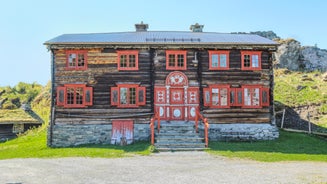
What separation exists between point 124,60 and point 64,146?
745 cm

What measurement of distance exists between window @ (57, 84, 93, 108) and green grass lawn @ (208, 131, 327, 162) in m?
9.35

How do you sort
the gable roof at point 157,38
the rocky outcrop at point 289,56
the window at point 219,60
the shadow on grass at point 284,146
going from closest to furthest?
the shadow on grass at point 284,146
the gable roof at point 157,38
the window at point 219,60
the rocky outcrop at point 289,56

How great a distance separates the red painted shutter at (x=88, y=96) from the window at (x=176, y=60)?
5835 millimetres

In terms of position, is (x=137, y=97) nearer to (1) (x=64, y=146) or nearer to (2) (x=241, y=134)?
(1) (x=64, y=146)

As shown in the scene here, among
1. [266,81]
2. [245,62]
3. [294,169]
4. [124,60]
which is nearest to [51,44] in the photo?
[124,60]

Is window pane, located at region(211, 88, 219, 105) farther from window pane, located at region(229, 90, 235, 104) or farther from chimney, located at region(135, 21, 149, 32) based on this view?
chimney, located at region(135, 21, 149, 32)

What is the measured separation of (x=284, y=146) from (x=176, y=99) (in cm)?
809

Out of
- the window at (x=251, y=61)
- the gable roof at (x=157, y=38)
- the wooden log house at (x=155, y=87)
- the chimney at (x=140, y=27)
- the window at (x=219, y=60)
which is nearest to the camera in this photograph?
the wooden log house at (x=155, y=87)

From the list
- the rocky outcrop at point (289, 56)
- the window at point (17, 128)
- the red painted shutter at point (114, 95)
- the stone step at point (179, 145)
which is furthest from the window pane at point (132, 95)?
the rocky outcrop at point (289, 56)

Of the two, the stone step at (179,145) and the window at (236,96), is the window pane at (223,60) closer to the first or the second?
the window at (236,96)

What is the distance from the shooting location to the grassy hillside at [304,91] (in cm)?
3609

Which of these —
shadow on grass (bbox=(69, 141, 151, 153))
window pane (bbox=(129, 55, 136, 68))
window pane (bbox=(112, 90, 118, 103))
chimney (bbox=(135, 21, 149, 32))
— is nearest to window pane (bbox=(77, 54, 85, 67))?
window pane (bbox=(112, 90, 118, 103))

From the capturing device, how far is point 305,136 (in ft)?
89.5

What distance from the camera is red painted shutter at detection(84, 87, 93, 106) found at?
2602 centimetres
